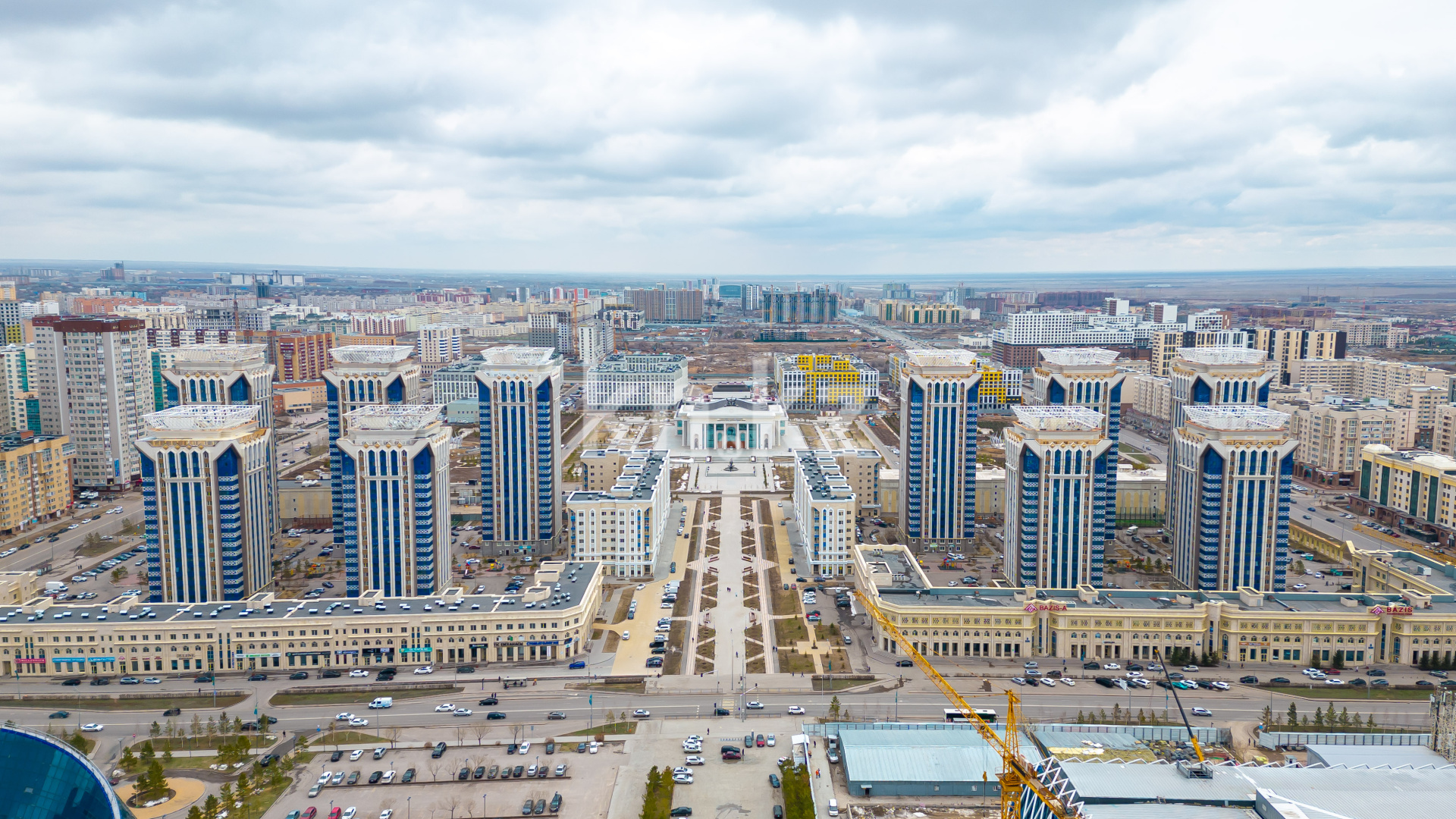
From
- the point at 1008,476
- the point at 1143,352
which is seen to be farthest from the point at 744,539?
the point at 1143,352

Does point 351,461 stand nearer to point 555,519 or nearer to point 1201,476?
point 555,519

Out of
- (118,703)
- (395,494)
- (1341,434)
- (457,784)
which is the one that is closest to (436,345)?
(395,494)

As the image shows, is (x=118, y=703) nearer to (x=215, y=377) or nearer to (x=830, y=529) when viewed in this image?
(x=215, y=377)

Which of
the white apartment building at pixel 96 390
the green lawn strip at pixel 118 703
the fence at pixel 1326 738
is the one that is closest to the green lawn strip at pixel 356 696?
the green lawn strip at pixel 118 703

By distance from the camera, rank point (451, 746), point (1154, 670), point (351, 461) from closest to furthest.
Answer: point (451, 746) → point (1154, 670) → point (351, 461)

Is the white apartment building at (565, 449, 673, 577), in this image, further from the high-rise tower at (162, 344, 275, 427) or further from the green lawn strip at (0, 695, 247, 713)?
the green lawn strip at (0, 695, 247, 713)

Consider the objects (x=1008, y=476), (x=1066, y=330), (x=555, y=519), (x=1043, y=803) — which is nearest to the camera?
(x=1043, y=803)
